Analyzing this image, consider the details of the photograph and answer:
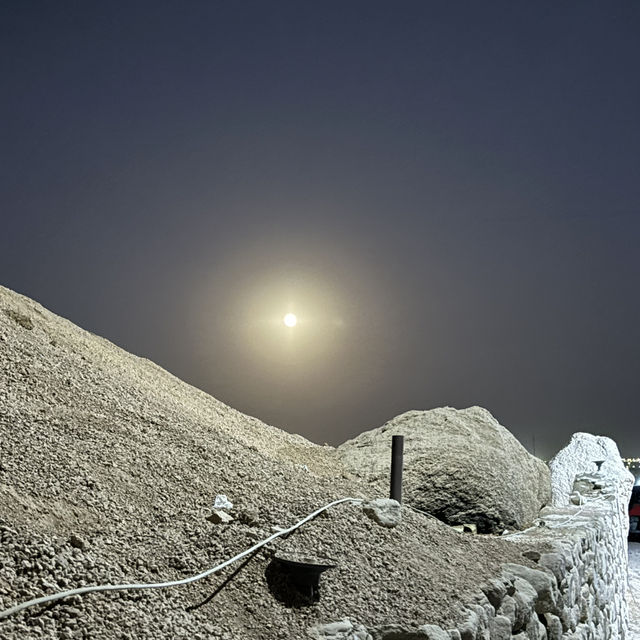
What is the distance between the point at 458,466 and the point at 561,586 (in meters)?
1.87

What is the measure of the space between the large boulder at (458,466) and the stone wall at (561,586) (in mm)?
405

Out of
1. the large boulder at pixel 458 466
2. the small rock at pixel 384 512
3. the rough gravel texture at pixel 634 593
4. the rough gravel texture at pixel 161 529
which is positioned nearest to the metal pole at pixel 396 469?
the rough gravel texture at pixel 161 529

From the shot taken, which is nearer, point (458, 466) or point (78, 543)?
point (78, 543)

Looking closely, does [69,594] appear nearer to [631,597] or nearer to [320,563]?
[320,563]

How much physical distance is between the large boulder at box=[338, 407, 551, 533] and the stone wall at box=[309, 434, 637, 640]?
405 millimetres

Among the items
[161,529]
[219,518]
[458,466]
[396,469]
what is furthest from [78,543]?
[458,466]

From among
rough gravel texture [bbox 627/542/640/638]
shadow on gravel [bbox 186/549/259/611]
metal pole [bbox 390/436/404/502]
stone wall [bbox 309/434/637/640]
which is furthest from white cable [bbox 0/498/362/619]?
rough gravel texture [bbox 627/542/640/638]

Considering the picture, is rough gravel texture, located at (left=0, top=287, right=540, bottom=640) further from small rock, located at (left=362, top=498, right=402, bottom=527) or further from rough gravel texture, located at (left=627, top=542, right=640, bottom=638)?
rough gravel texture, located at (left=627, top=542, right=640, bottom=638)

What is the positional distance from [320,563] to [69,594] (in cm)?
93

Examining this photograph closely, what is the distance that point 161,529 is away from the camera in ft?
8.10

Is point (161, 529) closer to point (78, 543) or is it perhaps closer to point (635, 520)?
point (78, 543)

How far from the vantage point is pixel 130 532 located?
2.37 metres

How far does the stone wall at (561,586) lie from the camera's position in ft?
8.23

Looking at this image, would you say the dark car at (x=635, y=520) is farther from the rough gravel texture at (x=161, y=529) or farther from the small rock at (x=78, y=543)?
the small rock at (x=78, y=543)
